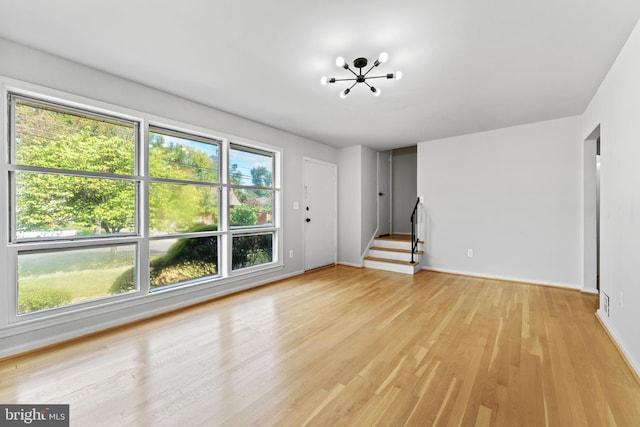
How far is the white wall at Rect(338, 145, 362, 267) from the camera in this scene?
5617 mm

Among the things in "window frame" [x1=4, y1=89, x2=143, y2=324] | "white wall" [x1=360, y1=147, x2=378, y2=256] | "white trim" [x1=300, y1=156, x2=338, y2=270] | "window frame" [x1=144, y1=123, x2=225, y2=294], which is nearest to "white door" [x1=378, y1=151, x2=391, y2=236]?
"white wall" [x1=360, y1=147, x2=378, y2=256]

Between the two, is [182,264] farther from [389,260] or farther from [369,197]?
[369,197]

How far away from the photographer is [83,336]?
99.2 inches

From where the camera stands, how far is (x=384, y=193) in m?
6.47

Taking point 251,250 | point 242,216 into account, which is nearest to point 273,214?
point 242,216

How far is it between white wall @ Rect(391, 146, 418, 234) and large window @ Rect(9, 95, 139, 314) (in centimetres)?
544

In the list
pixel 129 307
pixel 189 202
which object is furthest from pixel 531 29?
pixel 129 307

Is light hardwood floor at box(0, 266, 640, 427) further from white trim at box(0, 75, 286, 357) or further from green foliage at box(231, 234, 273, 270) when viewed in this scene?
green foliage at box(231, 234, 273, 270)

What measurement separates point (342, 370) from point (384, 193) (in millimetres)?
4967

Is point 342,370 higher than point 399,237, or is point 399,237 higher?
point 399,237

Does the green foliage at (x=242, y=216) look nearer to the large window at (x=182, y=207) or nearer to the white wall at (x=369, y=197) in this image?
the large window at (x=182, y=207)

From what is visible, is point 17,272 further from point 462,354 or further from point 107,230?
point 462,354

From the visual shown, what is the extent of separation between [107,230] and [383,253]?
445 cm

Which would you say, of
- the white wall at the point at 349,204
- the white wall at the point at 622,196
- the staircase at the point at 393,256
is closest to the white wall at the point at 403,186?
the staircase at the point at 393,256
